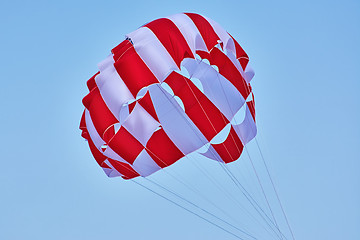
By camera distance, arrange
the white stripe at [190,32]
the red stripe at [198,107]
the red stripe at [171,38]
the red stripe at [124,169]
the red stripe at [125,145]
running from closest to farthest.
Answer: the red stripe at [171,38], the white stripe at [190,32], the red stripe at [125,145], the red stripe at [198,107], the red stripe at [124,169]

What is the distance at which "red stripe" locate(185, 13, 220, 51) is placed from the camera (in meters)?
16.1

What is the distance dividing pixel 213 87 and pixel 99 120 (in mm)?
2593

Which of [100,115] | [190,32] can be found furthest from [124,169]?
[190,32]

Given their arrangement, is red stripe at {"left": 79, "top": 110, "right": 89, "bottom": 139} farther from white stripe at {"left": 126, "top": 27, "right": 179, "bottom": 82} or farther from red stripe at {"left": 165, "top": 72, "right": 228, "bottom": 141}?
white stripe at {"left": 126, "top": 27, "right": 179, "bottom": 82}

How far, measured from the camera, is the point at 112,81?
15.7m

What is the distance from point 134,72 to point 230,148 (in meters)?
3.09

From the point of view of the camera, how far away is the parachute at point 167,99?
15539mm

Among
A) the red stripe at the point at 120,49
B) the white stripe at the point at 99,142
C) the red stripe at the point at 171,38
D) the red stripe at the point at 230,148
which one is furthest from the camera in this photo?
the red stripe at the point at 230,148

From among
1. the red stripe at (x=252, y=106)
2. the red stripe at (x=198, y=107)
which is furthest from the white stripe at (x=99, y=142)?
the red stripe at (x=252, y=106)

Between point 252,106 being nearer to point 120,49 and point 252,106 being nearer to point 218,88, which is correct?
point 218,88

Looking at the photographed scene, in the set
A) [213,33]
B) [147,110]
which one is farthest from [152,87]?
[213,33]

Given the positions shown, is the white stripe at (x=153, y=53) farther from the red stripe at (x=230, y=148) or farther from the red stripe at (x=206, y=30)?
the red stripe at (x=230, y=148)

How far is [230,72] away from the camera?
55.8 ft

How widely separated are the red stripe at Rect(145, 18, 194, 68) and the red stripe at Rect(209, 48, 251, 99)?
1.41 m
